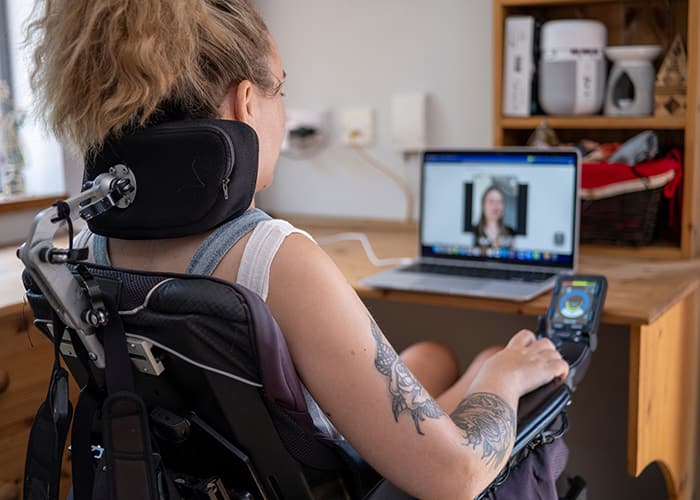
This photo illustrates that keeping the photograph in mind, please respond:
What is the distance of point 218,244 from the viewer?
3.20ft

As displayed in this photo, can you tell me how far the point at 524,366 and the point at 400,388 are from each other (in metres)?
0.34

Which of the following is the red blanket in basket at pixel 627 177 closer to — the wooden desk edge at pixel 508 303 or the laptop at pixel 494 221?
the laptop at pixel 494 221

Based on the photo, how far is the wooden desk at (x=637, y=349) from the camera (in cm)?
155

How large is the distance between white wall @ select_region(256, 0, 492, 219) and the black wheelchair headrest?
133cm

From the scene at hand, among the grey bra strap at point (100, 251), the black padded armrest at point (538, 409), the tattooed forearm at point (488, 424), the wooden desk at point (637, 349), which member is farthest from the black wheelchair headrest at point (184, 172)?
the wooden desk at point (637, 349)

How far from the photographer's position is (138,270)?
3.21 ft

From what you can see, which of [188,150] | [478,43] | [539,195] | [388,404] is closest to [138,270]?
[188,150]

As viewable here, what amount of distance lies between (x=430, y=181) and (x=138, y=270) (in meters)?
1.07

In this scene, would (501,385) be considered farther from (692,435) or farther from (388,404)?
(692,435)

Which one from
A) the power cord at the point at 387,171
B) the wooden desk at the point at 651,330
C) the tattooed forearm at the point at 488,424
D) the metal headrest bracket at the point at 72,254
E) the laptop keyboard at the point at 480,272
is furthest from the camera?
the power cord at the point at 387,171

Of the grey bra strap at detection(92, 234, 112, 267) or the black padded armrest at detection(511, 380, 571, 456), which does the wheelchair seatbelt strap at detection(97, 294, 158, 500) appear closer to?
the grey bra strap at detection(92, 234, 112, 267)

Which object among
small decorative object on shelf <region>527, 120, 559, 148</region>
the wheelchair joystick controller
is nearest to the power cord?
small decorative object on shelf <region>527, 120, 559, 148</region>

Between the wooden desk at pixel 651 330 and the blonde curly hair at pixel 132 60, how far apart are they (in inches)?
31.9

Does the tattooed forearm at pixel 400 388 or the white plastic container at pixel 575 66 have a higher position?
the white plastic container at pixel 575 66
